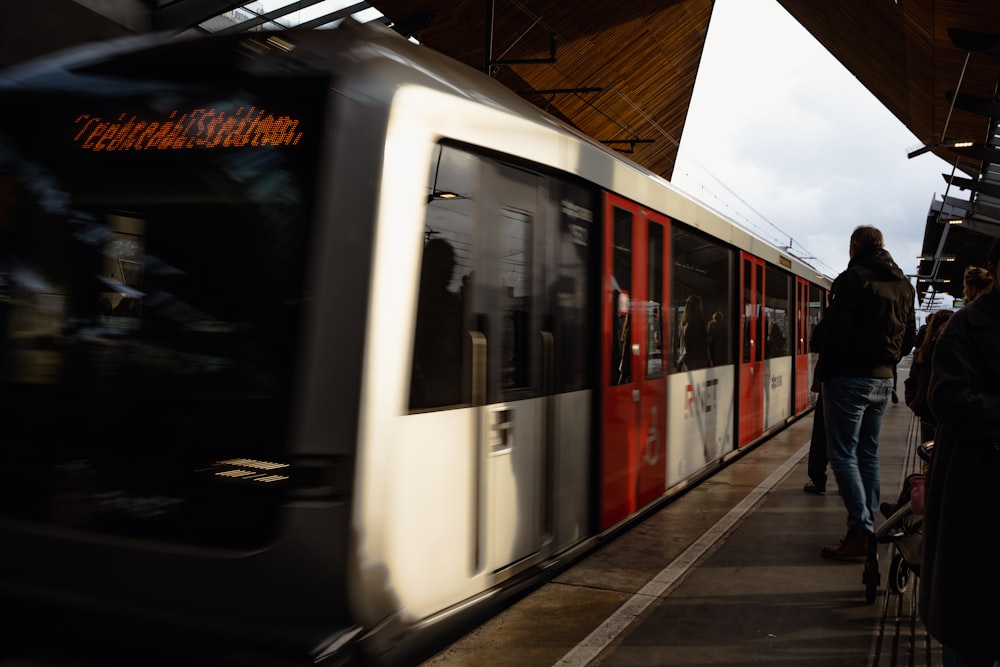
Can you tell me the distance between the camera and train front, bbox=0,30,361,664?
3.38 metres

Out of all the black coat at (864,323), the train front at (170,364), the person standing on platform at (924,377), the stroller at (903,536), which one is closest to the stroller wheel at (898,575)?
the stroller at (903,536)

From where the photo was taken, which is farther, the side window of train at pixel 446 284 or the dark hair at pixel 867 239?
the dark hair at pixel 867 239

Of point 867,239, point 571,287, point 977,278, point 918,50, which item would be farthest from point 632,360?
point 918,50

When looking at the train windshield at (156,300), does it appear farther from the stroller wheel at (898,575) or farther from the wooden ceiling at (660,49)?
the wooden ceiling at (660,49)

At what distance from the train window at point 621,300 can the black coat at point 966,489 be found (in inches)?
121

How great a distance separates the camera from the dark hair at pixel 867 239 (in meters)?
6.18

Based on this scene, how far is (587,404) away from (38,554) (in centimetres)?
312

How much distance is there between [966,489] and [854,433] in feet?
10.5

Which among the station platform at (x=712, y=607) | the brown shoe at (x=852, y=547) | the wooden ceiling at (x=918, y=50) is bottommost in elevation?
the station platform at (x=712, y=607)

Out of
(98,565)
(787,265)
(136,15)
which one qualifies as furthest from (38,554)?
(136,15)

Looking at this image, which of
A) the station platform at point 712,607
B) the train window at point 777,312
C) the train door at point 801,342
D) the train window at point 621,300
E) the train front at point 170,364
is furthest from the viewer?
the train door at point 801,342

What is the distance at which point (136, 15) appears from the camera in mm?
16203

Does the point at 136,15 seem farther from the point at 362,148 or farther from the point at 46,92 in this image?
the point at 362,148

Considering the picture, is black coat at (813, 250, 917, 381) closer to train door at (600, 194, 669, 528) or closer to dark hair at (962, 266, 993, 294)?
dark hair at (962, 266, 993, 294)
